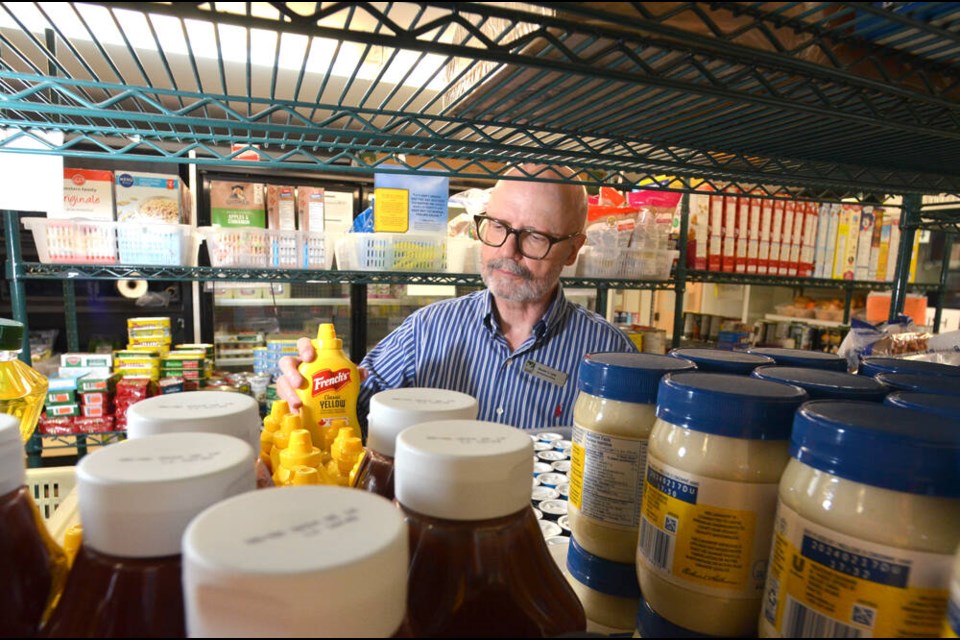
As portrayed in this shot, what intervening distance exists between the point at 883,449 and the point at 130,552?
39 centimetres

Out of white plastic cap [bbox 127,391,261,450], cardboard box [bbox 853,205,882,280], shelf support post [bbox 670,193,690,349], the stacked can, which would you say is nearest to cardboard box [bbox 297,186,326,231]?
shelf support post [bbox 670,193,690,349]

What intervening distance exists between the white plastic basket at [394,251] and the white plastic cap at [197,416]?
1.34m

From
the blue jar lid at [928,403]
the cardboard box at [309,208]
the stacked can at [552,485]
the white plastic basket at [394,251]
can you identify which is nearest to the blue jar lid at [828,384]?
the blue jar lid at [928,403]

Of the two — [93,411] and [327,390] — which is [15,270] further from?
[327,390]

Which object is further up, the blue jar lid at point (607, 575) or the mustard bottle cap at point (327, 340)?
the mustard bottle cap at point (327, 340)

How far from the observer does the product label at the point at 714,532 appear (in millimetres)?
342

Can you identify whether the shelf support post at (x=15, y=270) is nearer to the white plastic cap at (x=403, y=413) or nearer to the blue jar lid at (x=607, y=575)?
the white plastic cap at (x=403, y=413)

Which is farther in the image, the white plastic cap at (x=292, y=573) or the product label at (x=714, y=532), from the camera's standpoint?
the product label at (x=714, y=532)

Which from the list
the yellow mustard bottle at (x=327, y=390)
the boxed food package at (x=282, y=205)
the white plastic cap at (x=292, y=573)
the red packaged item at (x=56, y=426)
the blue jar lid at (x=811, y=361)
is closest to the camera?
the white plastic cap at (x=292, y=573)

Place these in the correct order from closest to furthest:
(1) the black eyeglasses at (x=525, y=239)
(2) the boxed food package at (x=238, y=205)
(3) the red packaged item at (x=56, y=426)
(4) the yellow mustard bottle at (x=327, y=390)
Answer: (4) the yellow mustard bottle at (x=327, y=390)
(1) the black eyeglasses at (x=525, y=239)
(3) the red packaged item at (x=56, y=426)
(2) the boxed food package at (x=238, y=205)

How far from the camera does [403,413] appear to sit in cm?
41

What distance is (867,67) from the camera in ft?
1.50

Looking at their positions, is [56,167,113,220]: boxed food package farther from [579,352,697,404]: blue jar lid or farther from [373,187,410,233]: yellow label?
[579,352,697,404]: blue jar lid

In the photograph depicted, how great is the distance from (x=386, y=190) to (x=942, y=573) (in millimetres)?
1286
